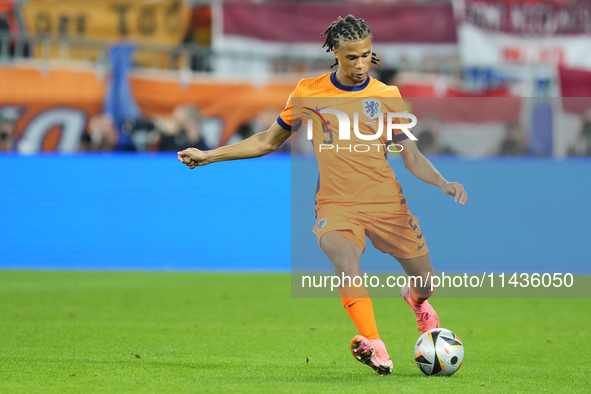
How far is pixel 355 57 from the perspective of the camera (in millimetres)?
5629

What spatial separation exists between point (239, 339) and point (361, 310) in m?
2.10

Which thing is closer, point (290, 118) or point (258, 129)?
point (290, 118)

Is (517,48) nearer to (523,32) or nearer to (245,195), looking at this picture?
(523,32)

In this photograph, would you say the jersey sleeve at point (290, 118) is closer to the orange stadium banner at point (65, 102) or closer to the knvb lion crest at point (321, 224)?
the knvb lion crest at point (321, 224)

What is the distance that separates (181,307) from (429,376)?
4.22m

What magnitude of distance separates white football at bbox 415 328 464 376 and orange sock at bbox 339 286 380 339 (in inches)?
14.9

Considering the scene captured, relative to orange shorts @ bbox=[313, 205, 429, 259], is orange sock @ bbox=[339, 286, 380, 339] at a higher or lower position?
lower

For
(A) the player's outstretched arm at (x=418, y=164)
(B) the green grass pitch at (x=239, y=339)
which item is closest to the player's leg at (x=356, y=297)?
(B) the green grass pitch at (x=239, y=339)

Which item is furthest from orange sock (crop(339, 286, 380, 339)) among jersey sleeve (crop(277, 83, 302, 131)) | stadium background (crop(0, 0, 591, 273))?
stadium background (crop(0, 0, 591, 273))

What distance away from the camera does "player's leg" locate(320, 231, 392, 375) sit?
217 inches

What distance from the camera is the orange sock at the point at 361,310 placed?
554 centimetres

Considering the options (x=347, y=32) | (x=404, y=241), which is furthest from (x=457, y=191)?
(x=347, y=32)

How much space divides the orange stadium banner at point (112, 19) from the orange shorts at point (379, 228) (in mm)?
10895

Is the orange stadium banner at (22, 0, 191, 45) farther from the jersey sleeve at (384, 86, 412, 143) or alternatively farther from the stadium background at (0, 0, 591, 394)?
the jersey sleeve at (384, 86, 412, 143)
